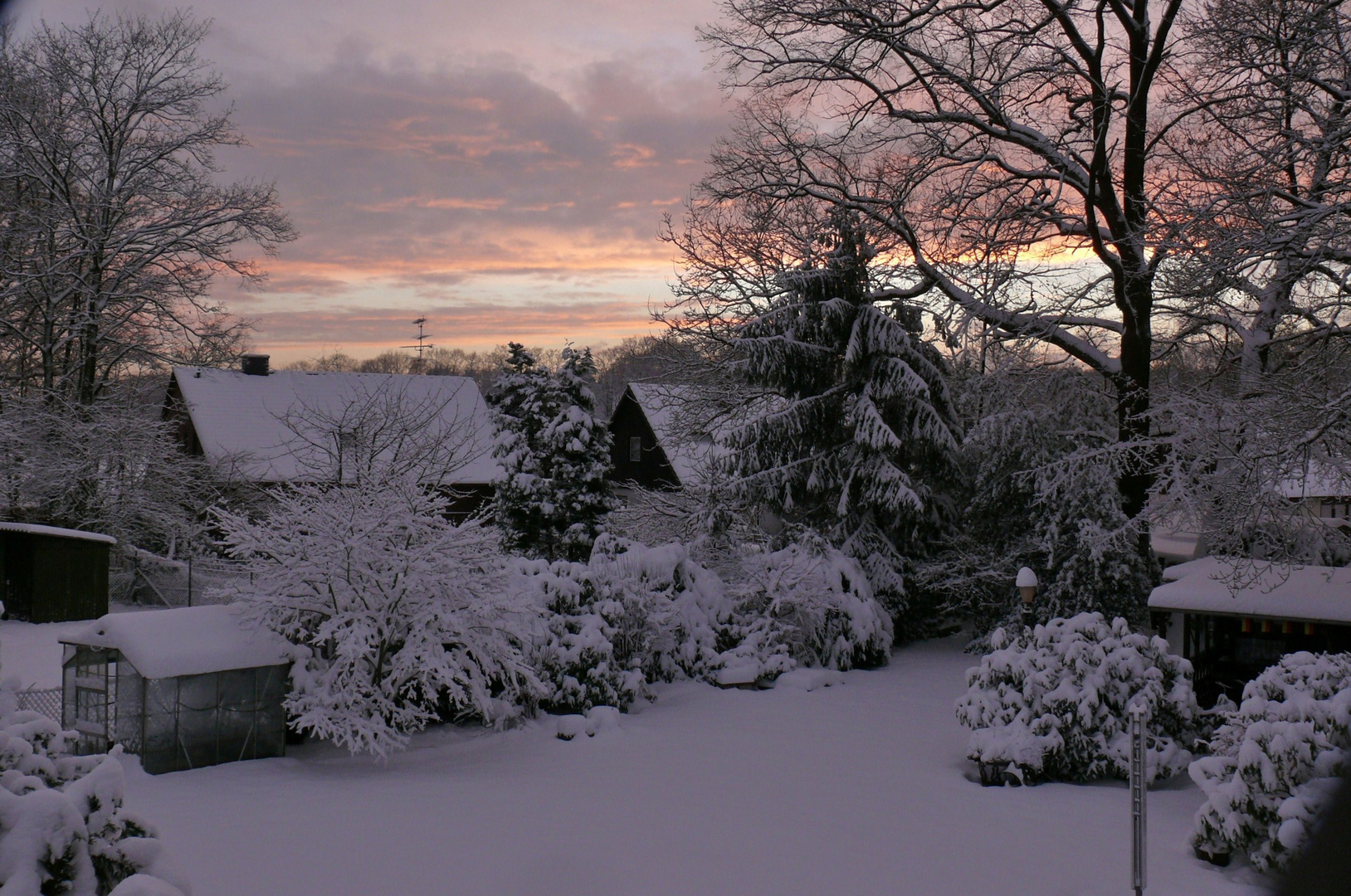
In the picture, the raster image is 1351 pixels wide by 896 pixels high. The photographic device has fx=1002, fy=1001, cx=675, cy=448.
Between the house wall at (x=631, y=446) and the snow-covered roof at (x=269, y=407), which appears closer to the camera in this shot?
the snow-covered roof at (x=269, y=407)

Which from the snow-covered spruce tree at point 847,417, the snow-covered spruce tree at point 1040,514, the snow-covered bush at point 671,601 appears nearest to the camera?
the snow-covered bush at point 671,601

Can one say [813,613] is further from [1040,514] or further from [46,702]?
[46,702]

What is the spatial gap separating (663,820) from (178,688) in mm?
→ 6375

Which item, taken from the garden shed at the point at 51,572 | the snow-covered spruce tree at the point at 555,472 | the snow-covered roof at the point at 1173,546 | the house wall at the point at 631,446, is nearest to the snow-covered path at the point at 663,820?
the snow-covered roof at the point at 1173,546

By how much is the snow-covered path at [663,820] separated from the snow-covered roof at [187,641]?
1318 mm

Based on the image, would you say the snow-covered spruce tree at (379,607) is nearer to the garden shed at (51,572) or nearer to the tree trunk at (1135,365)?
the tree trunk at (1135,365)

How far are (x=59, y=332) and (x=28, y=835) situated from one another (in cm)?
2717

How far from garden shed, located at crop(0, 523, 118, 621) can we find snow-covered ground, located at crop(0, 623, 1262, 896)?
1371cm

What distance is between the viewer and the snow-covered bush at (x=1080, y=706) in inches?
478

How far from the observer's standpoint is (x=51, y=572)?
23.9 meters

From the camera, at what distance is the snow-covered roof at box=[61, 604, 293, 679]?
1257 cm

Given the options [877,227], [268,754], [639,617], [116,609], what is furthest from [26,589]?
[877,227]

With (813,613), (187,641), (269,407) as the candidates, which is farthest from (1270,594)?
→ (269,407)

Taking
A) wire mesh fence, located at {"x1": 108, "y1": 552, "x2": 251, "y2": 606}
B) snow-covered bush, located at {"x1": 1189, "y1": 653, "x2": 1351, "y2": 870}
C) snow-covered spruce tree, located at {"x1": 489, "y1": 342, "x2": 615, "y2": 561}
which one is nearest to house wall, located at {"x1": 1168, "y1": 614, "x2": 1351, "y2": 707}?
snow-covered bush, located at {"x1": 1189, "y1": 653, "x2": 1351, "y2": 870}
